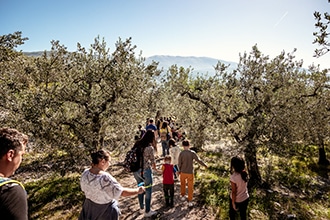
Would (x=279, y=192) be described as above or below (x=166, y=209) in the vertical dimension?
below

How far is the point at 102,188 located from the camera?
15.4 ft

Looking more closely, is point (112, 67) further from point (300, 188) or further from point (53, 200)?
point (300, 188)

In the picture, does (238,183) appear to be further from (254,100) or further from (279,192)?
(279,192)

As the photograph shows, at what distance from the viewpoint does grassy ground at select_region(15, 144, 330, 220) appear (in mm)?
10414

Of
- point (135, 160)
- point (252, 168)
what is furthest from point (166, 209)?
point (252, 168)

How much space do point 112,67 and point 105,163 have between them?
24.6 ft

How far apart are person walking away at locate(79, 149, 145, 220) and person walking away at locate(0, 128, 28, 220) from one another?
198 cm

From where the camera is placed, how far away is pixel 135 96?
12.1 metres

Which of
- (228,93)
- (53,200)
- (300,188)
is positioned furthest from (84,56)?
(300,188)

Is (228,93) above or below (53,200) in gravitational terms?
above

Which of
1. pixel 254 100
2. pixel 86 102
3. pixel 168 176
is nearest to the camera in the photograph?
pixel 168 176

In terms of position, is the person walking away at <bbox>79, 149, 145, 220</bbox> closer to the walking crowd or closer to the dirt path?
the walking crowd

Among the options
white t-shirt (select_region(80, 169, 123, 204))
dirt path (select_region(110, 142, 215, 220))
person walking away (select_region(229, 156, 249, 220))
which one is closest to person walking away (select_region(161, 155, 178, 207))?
dirt path (select_region(110, 142, 215, 220))

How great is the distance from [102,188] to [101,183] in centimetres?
11
